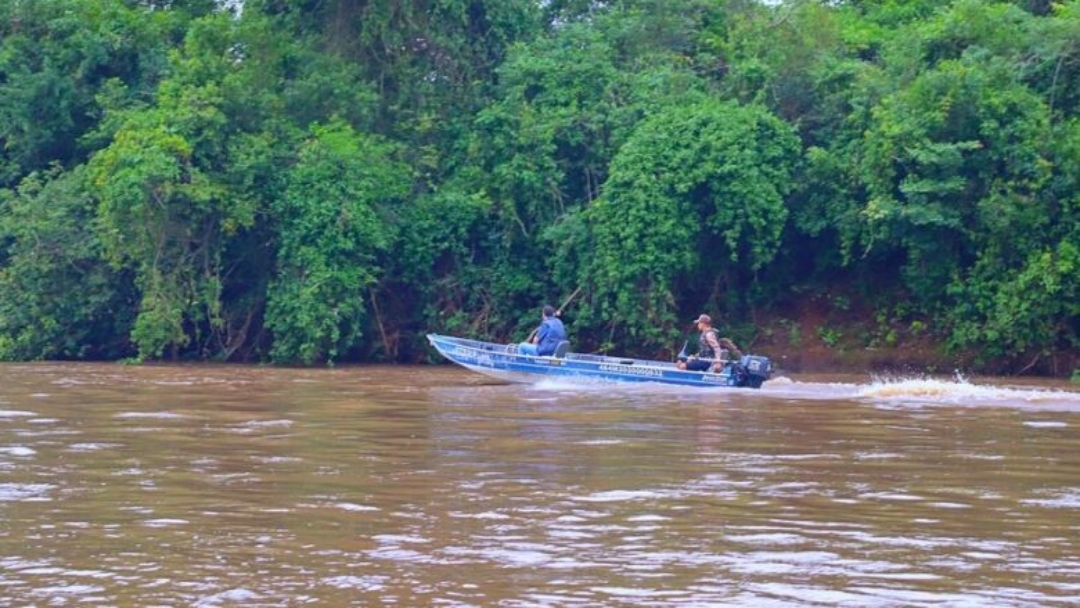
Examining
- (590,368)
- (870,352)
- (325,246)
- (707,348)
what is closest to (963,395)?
(707,348)

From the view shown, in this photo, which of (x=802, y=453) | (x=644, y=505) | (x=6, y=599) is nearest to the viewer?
(x=6, y=599)

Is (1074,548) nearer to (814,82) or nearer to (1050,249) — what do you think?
(1050,249)

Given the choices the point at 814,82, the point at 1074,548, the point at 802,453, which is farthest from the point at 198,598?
the point at 814,82

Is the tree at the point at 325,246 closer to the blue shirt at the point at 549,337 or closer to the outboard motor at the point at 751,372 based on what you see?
the blue shirt at the point at 549,337

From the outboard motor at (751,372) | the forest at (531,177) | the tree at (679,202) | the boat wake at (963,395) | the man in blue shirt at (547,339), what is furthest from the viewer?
the tree at (679,202)

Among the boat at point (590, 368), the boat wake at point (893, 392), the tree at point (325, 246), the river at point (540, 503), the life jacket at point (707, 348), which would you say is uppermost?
the tree at point (325, 246)

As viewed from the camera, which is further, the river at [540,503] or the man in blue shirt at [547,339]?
the man in blue shirt at [547,339]

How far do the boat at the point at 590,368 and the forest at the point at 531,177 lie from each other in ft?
12.8

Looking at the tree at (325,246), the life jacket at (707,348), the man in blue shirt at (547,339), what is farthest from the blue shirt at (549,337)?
the tree at (325,246)

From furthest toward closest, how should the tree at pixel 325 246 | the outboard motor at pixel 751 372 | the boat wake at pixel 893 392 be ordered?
1. the tree at pixel 325 246
2. the outboard motor at pixel 751 372
3. the boat wake at pixel 893 392

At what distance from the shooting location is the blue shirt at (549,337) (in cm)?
2450

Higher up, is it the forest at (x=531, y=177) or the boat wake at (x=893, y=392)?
the forest at (x=531, y=177)

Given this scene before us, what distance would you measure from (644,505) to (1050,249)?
16.1 meters

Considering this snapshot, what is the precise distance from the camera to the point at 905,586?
364 inches
